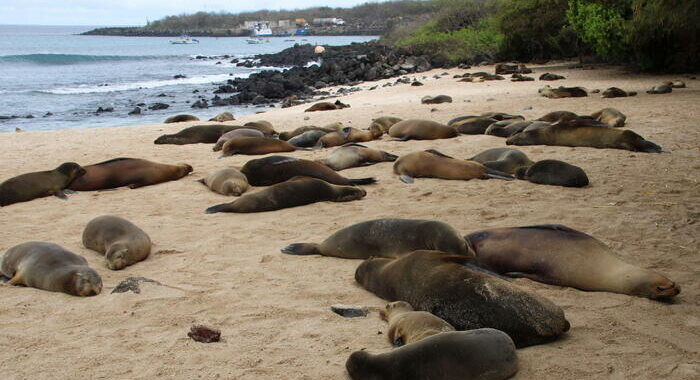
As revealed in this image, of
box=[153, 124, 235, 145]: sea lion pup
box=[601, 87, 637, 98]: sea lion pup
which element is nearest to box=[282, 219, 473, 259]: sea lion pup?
box=[153, 124, 235, 145]: sea lion pup

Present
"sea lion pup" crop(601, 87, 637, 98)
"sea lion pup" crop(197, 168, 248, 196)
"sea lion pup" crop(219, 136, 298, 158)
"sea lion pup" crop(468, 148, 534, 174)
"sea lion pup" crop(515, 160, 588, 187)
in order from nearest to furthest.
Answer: "sea lion pup" crop(515, 160, 588, 187)
"sea lion pup" crop(197, 168, 248, 196)
"sea lion pup" crop(468, 148, 534, 174)
"sea lion pup" crop(219, 136, 298, 158)
"sea lion pup" crop(601, 87, 637, 98)

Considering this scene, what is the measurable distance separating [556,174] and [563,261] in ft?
9.32

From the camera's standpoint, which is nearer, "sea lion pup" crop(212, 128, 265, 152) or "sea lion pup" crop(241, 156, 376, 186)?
"sea lion pup" crop(241, 156, 376, 186)

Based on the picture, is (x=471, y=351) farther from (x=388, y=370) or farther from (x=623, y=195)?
(x=623, y=195)

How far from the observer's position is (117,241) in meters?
5.33

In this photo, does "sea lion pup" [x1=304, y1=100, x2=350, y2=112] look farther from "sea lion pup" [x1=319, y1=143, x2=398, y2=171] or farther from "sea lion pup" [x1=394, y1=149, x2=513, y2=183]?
"sea lion pup" [x1=394, y1=149, x2=513, y2=183]

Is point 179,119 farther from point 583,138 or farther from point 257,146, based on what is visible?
point 583,138

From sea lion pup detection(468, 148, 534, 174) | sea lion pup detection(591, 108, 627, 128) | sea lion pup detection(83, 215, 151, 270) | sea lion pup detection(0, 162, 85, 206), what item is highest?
sea lion pup detection(591, 108, 627, 128)

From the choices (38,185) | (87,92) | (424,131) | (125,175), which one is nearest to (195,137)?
(125,175)

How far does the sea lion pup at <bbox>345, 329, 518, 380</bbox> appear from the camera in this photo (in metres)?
2.93

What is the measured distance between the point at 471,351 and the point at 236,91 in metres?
26.2

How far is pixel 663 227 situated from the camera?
5.44m

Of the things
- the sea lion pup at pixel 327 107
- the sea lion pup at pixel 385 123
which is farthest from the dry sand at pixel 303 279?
the sea lion pup at pixel 327 107

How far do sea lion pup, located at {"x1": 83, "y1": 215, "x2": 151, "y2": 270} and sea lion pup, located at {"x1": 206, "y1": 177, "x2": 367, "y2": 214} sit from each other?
1285 millimetres
